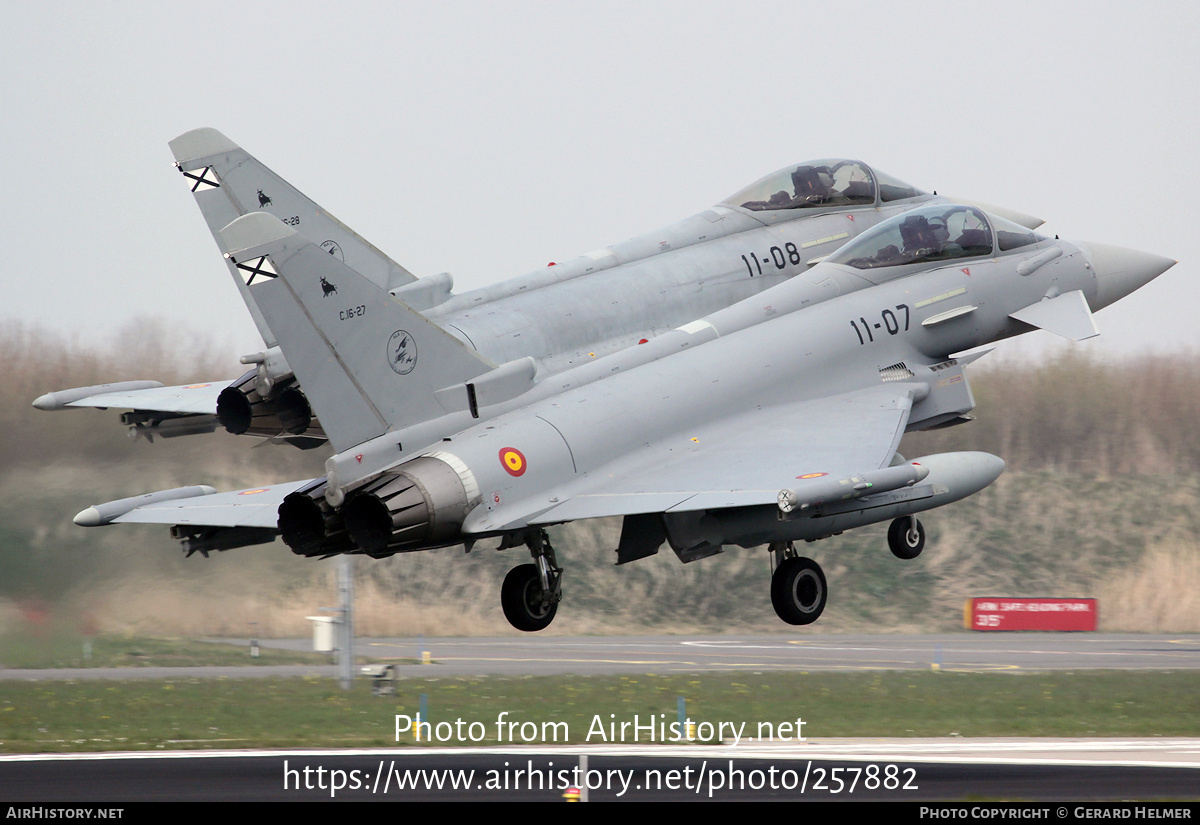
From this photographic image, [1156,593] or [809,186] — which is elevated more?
[809,186]

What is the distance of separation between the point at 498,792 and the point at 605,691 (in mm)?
7740

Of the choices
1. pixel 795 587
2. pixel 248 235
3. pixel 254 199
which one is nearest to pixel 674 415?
pixel 795 587

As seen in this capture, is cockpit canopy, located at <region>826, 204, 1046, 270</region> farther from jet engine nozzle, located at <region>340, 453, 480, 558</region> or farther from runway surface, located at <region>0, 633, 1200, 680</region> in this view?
runway surface, located at <region>0, 633, 1200, 680</region>

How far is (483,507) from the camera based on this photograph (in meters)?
12.9

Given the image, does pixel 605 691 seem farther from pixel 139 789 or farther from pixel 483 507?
pixel 483 507

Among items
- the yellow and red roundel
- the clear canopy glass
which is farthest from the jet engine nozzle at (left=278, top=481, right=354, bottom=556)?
the clear canopy glass

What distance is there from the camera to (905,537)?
16625 millimetres

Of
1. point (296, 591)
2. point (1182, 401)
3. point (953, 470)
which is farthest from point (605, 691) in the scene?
point (1182, 401)

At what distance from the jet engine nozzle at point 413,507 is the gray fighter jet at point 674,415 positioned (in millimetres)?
21

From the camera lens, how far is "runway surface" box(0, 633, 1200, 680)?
31500mm

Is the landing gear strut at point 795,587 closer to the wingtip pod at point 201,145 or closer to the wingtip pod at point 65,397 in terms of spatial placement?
the wingtip pod at point 201,145

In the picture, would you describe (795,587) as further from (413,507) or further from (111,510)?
(111,510)

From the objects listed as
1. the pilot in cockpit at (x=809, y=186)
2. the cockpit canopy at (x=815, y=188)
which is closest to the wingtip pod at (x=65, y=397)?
the cockpit canopy at (x=815, y=188)

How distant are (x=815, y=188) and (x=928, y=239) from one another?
2885 millimetres
